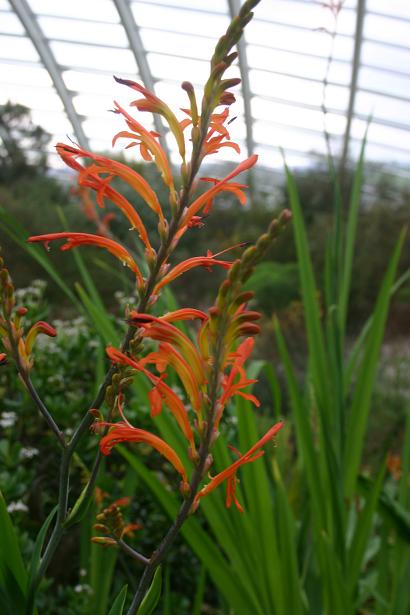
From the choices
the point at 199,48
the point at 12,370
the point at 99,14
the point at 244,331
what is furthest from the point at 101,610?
the point at 199,48

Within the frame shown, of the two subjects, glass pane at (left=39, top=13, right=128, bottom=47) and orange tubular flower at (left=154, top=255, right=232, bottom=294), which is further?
glass pane at (left=39, top=13, right=128, bottom=47)

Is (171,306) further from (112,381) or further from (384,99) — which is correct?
(384,99)

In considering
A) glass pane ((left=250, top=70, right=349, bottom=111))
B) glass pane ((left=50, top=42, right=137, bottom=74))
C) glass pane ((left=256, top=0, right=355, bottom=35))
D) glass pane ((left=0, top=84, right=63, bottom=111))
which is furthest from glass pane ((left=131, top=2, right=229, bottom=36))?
glass pane ((left=0, top=84, right=63, bottom=111))

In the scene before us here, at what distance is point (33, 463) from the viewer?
2.39 metres

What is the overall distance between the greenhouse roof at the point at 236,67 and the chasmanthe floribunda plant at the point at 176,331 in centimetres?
1154

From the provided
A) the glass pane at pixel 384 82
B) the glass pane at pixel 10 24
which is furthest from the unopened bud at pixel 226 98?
the glass pane at pixel 384 82

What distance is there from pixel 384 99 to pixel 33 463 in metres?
14.9

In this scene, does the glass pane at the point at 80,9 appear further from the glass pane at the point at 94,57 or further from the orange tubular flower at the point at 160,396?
the orange tubular flower at the point at 160,396

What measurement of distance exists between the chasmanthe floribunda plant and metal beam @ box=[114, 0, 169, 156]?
11.8m

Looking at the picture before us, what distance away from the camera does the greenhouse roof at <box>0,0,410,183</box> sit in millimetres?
13203

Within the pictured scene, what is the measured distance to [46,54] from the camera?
15.0 metres

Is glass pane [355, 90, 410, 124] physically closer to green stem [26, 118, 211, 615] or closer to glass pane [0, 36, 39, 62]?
glass pane [0, 36, 39, 62]

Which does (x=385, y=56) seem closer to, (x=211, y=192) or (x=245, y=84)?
(x=245, y=84)

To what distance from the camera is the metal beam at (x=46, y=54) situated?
525 inches
